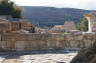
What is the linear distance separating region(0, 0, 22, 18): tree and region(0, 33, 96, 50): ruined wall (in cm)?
2066

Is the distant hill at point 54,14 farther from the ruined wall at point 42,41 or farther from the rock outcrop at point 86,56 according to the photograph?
the rock outcrop at point 86,56

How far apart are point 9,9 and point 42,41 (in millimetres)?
22550

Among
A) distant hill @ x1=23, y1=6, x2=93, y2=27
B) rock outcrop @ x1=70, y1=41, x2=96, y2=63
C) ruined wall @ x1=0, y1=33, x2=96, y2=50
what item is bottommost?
ruined wall @ x1=0, y1=33, x2=96, y2=50

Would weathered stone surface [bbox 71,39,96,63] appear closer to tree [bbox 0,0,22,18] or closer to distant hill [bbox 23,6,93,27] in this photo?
tree [bbox 0,0,22,18]

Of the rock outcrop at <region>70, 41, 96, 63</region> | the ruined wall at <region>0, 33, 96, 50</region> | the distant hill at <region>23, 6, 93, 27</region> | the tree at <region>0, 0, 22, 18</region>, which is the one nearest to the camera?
the rock outcrop at <region>70, 41, 96, 63</region>

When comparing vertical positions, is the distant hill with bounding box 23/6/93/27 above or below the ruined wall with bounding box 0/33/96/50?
above

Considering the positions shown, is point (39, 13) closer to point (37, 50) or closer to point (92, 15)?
point (92, 15)

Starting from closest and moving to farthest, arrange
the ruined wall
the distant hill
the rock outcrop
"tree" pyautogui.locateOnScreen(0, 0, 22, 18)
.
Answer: the rock outcrop → the ruined wall → "tree" pyautogui.locateOnScreen(0, 0, 22, 18) → the distant hill

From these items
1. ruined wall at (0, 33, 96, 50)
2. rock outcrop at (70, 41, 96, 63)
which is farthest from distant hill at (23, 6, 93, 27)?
rock outcrop at (70, 41, 96, 63)

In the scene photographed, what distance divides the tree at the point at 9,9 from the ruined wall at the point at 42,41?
20.7m

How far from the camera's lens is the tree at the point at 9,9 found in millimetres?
30359

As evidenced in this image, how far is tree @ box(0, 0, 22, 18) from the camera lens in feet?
99.6

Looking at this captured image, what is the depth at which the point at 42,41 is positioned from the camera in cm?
971

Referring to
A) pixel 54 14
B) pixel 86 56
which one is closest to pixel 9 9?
pixel 54 14
